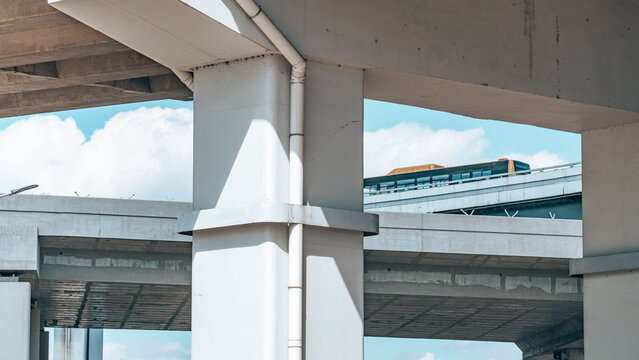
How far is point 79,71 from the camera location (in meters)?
15.1

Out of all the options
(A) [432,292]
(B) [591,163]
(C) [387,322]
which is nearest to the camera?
(B) [591,163]

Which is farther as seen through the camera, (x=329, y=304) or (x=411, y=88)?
(x=411, y=88)

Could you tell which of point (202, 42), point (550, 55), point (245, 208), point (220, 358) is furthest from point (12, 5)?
point (550, 55)

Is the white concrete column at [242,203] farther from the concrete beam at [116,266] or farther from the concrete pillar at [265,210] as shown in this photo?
the concrete beam at [116,266]

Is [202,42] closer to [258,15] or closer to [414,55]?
[258,15]

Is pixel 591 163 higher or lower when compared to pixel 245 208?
higher

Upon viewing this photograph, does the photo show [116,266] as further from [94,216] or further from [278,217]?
[278,217]

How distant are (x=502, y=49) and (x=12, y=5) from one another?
5.98 m

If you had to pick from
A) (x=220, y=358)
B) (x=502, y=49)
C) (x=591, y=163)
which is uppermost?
(x=502, y=49)

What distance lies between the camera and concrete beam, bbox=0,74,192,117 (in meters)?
15.5

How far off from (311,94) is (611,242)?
5431 millimetres

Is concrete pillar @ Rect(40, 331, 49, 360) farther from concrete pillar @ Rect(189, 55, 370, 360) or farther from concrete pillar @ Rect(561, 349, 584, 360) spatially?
concrete pillar @ Rect(189, 55, 370, 360)

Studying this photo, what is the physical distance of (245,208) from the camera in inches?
432

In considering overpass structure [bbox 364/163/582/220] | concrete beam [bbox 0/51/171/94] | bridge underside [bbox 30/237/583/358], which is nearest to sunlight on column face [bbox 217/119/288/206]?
concrete beam [bbox 0/51/171/94]
